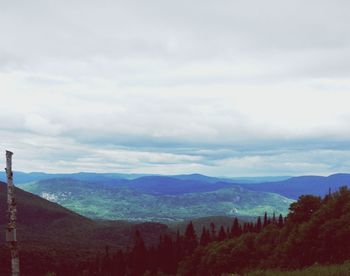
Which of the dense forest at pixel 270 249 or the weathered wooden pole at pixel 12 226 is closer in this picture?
the weathered wooden pole at pixel 12 226

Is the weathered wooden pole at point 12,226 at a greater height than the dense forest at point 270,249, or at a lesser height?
greater

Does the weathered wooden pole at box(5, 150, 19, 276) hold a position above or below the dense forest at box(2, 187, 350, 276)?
above

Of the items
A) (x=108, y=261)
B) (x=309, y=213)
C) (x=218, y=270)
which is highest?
(x=309, y=213)

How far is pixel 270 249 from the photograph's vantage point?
108062mm

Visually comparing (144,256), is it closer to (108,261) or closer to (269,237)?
(108,261)

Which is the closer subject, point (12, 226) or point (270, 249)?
point (12, 226)

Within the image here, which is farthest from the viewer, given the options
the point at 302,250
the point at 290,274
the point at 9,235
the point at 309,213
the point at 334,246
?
the point at 309,213

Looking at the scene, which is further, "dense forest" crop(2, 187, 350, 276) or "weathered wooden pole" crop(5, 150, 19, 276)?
"dense forest" crop(2, 187, 350, 276)

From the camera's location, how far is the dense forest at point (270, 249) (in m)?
70.6

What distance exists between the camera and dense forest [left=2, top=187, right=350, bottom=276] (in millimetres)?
70625

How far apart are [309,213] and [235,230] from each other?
101296mm

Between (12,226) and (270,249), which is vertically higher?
(12,226)

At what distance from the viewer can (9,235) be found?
27672mm

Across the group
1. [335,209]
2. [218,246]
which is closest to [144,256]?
[218,246]
